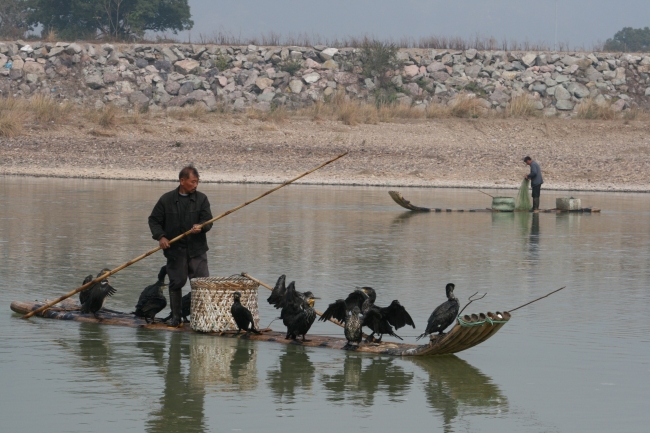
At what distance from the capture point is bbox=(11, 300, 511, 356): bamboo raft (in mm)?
8977

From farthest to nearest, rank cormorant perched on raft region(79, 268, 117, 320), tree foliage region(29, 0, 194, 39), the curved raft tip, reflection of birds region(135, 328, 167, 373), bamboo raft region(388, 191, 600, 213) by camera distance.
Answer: tree foliage region(29, 0, 194, 39) → bamboo raft region(388, 191, 600, 213) → cormorant perched on raft region(79, 268, 117, 320) → reflection of birds region(135, 328, 167, 373) → the curved raft tip

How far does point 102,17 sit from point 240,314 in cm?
5003

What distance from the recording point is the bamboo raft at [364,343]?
8.98 m

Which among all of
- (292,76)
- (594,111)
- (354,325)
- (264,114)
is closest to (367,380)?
(354,325)

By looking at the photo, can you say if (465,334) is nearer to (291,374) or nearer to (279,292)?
(291,374)

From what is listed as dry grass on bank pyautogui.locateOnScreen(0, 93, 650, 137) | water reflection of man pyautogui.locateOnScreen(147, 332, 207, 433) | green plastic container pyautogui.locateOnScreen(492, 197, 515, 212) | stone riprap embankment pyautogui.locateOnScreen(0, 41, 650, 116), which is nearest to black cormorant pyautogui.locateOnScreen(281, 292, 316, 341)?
water reflection of man pyautogui.locateOnScreen(147, 332, 207, 433)

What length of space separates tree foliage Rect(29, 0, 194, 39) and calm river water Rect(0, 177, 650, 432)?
37.6 meters

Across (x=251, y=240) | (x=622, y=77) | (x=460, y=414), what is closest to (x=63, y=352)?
(x=460, y=414)

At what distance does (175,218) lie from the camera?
10086 millimetres

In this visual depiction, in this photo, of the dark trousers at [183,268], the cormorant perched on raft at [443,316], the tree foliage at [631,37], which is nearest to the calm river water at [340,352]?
the cormorant perched on raft at [443,316]

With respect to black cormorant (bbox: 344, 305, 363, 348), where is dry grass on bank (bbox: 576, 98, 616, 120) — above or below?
above

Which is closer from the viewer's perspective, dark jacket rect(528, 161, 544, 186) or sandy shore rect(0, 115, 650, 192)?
dark jacket rect(528, 161, 544, 186)

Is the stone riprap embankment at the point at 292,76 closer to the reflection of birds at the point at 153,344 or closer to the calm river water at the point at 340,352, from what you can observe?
the calm river water at the point at 340,352

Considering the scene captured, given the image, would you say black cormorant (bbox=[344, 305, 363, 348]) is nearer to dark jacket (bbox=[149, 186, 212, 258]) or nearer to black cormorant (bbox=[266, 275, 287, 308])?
black cormorant (bbox=[266, 275, 287, 308])
